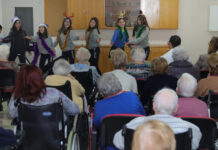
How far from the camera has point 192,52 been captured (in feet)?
27.5

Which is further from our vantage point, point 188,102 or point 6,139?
point 188,102

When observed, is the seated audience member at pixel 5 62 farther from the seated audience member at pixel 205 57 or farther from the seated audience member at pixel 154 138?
the seated audience member at pixel 154 138

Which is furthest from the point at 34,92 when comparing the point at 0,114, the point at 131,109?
the point at 0,114

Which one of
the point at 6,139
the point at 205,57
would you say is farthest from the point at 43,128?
the point at 205,57

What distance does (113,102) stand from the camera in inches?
97.2

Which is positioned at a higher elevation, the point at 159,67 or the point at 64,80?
the point at 159,67

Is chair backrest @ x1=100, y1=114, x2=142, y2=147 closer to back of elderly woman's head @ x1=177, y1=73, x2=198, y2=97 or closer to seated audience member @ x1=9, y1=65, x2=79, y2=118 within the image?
seated audience member @ x1=9, y1=65, x2=79, y2=118

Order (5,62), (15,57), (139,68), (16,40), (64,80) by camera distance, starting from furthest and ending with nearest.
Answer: (15,57), (16,40), (5,62), (139,68), (64,80)

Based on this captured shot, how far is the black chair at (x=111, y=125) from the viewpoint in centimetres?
215

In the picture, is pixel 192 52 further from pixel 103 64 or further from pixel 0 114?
pixel 0 114

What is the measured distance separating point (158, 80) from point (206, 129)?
4.27ft

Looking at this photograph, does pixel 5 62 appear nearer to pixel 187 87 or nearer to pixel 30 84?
pixel 30 84

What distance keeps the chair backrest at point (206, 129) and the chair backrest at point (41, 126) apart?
1.01 metres

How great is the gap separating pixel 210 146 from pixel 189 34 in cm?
638
